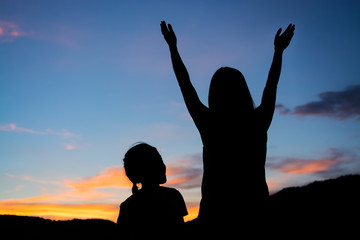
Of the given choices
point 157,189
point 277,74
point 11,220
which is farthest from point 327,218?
point 11,220

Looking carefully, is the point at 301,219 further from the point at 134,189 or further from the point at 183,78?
the point at 183,78

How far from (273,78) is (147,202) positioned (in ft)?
7.43

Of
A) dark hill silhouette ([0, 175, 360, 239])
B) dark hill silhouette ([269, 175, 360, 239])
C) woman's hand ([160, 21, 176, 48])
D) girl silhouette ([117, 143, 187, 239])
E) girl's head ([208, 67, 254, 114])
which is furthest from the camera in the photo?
dark hill silhouette ([0, 175, 360, 239])

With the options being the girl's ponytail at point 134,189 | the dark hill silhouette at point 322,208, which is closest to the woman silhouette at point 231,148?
the girl's ponytail at point 134,189

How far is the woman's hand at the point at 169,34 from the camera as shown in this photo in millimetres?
2913

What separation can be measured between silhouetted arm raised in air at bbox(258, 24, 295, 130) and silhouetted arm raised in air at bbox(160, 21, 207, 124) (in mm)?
514

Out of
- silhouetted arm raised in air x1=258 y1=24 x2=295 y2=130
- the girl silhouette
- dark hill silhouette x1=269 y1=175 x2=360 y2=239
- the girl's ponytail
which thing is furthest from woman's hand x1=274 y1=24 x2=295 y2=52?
dark hill silhouette x1=269 y1=175 x2=360 y2=239

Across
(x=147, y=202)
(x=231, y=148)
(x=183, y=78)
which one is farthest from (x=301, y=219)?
(x=183, y=78)

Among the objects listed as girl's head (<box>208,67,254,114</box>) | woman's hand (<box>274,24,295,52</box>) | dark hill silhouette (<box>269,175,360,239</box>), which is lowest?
dark hill silhouette (<box>269,175,360,239</box>)

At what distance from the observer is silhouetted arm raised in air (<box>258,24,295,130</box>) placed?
2.42m

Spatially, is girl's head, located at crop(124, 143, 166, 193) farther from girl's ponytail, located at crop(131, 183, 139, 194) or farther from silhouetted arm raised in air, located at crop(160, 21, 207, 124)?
silhouetted arm raised in air, located at crop(160, 21, 207, 124)

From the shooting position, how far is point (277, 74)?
2689 mm

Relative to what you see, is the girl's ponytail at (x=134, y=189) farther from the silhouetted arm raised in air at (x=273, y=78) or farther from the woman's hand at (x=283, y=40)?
the woman's hand at (x=283, y=40)

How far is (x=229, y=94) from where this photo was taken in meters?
2.38
